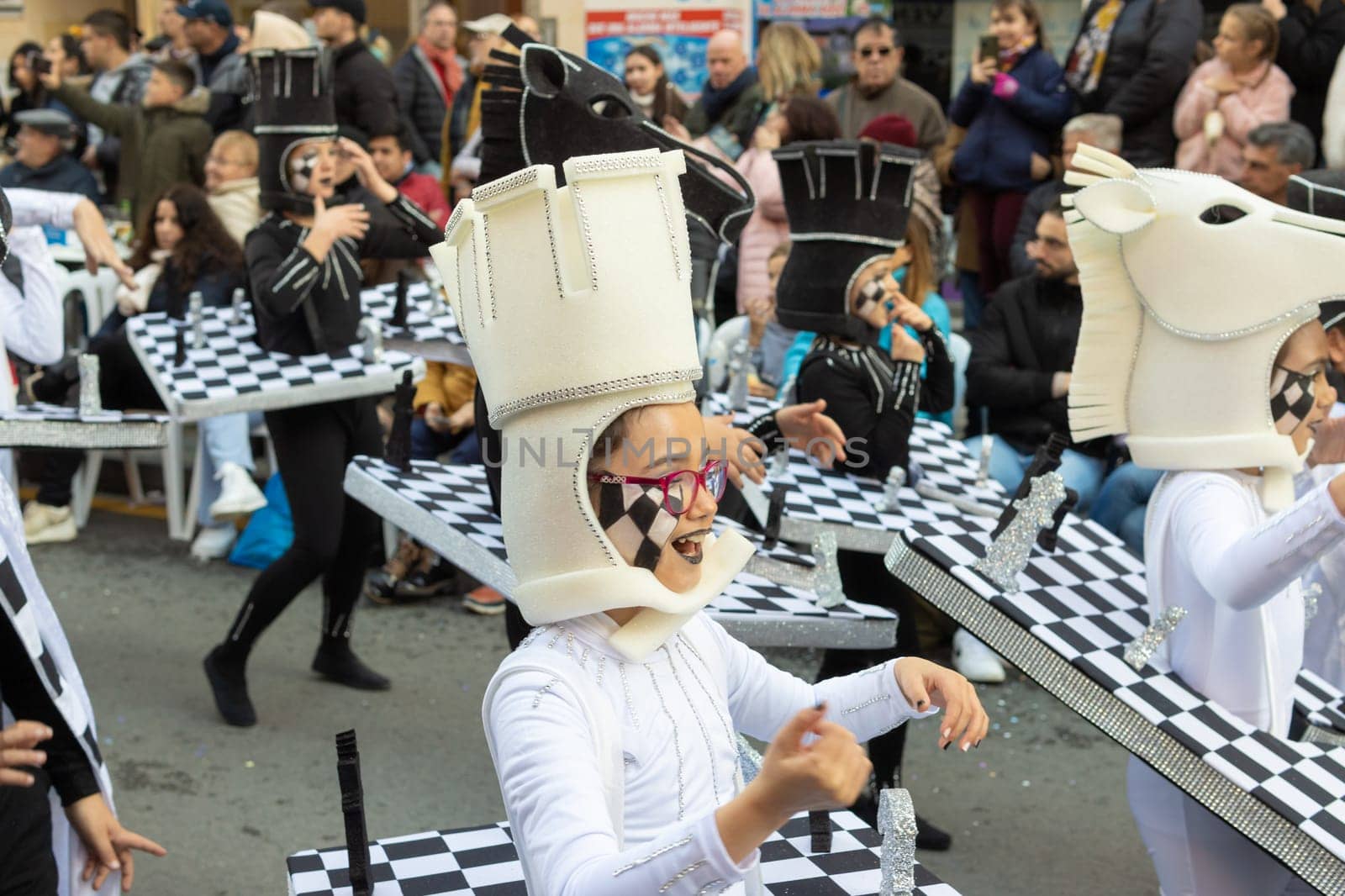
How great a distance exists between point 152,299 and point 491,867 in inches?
185

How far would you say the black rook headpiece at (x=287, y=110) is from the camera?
15.8 feet

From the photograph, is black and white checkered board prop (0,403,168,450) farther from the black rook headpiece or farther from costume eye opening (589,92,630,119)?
costume eye opening (589,92,630,119)

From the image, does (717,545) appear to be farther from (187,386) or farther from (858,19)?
(858,19)

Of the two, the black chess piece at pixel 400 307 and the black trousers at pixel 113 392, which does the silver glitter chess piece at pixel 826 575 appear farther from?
the black trousers at pixel 113 392

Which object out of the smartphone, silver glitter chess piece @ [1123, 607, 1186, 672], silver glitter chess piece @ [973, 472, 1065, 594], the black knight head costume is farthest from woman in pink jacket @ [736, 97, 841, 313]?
silver glitter chess piece @ [1123, 607, 1186, 672]

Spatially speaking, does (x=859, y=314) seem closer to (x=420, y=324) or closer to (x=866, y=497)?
(x=866, y=497)

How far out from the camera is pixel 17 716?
246cm

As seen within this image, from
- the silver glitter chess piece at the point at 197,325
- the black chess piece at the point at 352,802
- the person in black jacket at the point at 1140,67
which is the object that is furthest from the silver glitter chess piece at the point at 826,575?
the person in black jacket at the point at 1140,67

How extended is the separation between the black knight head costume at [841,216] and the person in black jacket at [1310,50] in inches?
129

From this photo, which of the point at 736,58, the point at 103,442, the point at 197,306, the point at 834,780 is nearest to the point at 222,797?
the point at 103,442

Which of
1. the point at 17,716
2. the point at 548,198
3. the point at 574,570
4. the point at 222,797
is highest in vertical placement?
the point at 548,198

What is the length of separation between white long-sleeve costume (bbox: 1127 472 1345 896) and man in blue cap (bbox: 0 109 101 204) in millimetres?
6804

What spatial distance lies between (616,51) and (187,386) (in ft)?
16.9

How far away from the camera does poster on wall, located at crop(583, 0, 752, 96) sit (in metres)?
8.93
